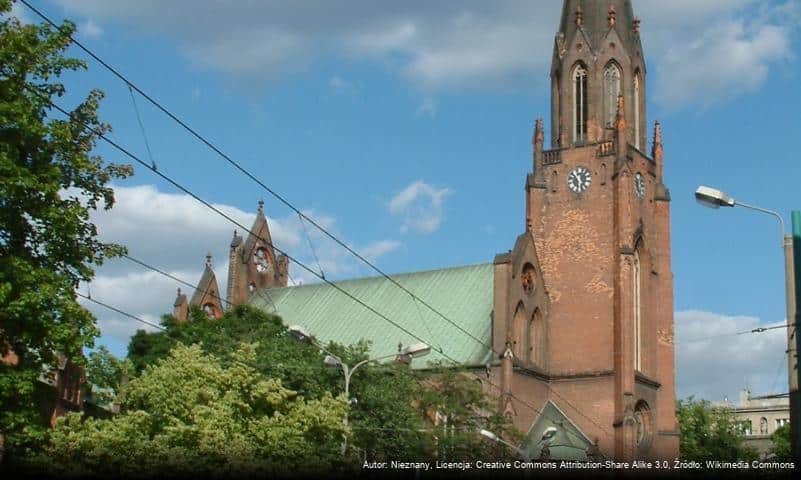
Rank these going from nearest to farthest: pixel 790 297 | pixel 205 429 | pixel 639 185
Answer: pixel 790 297, pixel 205 429, pixel 639 185

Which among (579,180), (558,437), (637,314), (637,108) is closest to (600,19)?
(637,108)

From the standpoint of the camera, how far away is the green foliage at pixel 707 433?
220ft

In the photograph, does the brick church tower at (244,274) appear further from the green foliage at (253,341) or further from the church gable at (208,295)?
the green foliage at (253,341)

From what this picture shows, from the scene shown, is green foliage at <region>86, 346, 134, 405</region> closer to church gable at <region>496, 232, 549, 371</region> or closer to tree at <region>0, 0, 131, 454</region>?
tree at <region>0, 0, 131, 454</region>

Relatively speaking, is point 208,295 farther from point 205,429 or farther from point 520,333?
point 205,429

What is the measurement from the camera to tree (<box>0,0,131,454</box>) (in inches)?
922

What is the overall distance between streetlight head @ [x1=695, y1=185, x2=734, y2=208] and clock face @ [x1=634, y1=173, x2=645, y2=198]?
123 feet

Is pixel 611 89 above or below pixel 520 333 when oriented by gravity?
above

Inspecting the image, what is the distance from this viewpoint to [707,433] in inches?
2975

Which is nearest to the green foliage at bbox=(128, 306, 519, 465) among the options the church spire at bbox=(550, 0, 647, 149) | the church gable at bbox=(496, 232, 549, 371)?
the church gable at bbox=(496, 232, 549, 371)

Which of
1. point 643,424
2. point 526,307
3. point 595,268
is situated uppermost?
point 595,268

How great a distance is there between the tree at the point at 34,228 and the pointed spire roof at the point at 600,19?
125 feet

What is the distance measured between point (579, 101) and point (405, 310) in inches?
539

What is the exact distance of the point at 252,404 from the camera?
106 feet
